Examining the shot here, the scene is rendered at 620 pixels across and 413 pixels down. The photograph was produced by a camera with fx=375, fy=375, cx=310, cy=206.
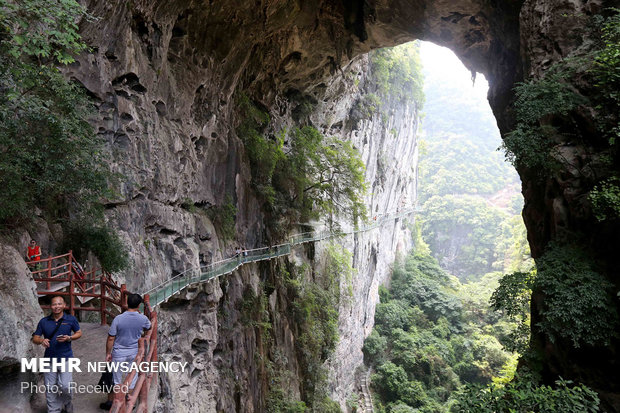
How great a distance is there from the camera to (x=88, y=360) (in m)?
4.72

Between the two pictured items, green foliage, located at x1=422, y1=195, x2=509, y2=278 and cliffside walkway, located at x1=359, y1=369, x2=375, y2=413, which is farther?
green foliage, located at x1=422, y1=195, x2=509, y2=278

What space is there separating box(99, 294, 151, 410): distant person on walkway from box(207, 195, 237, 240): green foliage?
916 cm

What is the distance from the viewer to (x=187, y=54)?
36.5 feet

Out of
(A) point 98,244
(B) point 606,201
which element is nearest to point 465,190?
(B) point 606,201

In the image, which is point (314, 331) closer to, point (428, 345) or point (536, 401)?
point (536, 401)

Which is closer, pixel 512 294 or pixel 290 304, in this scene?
pixel 512 294

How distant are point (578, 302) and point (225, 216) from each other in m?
10.2

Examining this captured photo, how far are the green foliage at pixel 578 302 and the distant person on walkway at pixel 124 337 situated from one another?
7034 mm

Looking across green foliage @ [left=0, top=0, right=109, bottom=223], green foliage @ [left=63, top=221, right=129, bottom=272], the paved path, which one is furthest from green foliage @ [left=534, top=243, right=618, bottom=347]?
green foliage @ [left=0, top=0, right=109, bottom=223]

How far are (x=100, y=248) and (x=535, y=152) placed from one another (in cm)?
917

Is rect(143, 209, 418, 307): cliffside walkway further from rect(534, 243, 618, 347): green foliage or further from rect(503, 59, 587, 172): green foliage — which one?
rect(503, 59, 587, 172): green foliage

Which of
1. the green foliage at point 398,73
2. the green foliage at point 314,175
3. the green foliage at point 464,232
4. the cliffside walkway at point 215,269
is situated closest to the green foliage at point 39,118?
the cliffside walkway at point 215,269

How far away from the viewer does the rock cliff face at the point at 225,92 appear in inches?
326

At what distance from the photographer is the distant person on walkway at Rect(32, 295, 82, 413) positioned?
341 cm
